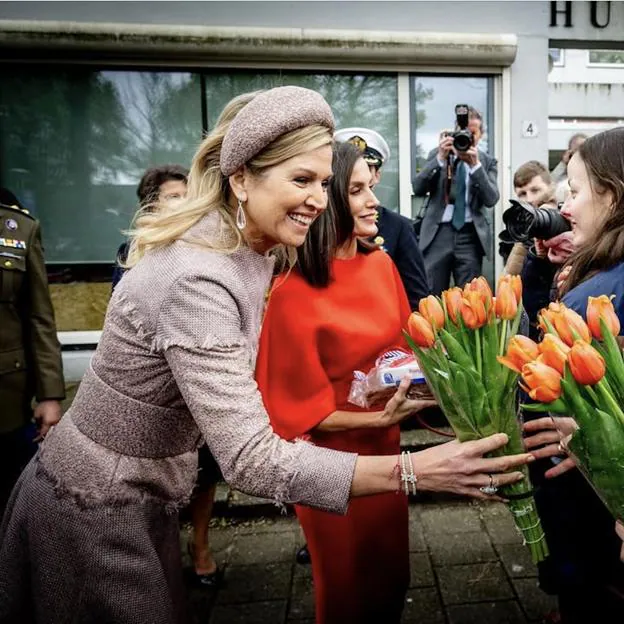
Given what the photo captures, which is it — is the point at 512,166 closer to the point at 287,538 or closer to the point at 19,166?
the point at 287,538

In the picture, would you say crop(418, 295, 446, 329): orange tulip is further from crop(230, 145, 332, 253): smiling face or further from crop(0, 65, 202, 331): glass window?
crop(0, 65, 202, 331): glass window

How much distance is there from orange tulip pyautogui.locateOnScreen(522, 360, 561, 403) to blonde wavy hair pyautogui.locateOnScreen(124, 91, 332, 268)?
725 mm

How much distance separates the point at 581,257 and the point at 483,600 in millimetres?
1875

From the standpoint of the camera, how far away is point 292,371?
69.9 inches

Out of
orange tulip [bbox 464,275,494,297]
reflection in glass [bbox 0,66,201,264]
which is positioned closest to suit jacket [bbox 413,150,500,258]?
reflection in glass [bbox 0,66,201,264]

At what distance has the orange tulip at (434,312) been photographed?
1.21m

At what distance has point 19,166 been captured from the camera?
5.53 meters

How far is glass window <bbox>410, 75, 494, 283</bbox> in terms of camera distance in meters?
5.67

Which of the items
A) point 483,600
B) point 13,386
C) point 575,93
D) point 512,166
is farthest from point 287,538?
point 575,93

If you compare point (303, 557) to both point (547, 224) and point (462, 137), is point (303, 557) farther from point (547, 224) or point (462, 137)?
point (462, 137)

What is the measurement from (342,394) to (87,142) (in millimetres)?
4784

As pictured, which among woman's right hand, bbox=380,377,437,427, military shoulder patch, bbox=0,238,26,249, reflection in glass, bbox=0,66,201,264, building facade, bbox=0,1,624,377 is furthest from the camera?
reflection in glass, bbox=0,66,201,264

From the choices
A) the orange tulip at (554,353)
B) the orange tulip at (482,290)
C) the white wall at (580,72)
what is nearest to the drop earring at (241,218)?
the orange tulip at (482,290)

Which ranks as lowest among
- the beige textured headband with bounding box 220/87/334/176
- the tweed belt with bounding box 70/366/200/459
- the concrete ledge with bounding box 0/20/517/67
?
the tweed belt with bounding box 70/366/200/459
